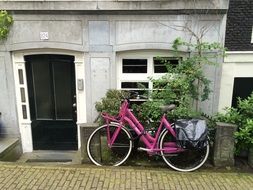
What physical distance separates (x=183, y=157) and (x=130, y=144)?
1.10 m

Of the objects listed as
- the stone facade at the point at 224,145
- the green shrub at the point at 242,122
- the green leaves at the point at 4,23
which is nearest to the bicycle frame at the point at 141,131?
the stone facade at the point at 224,145

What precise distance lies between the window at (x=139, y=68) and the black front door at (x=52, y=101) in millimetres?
1217

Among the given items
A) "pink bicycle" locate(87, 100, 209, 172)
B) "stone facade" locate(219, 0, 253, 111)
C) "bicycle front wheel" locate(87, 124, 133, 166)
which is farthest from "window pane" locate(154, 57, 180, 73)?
"bicycle front wheel" locate(87, 124, 133, 166)

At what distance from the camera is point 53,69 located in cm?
684

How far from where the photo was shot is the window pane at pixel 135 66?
670cm

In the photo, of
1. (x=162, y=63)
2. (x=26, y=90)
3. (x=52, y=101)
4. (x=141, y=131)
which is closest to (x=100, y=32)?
(x=162, y=63)

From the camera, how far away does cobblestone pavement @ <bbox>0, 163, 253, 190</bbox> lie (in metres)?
4.70

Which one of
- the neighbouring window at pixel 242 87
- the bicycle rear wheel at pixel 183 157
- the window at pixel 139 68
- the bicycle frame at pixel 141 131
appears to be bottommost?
the bicycle rear wheel at pixel 183 157

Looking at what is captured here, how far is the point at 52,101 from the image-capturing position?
277 inches

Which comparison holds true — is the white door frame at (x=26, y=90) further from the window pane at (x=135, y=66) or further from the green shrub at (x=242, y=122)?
the green shrub at (x=242, y=122)

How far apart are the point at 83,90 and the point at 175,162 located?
278 centimetres

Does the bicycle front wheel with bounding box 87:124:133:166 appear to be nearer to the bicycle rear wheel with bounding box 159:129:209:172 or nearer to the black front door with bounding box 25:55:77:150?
the bicycle rear wheel with bounding box 159:129:209:172

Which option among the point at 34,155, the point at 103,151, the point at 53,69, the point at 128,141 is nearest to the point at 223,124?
the point at 128,141

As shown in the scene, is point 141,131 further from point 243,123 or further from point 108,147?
point 243,123
